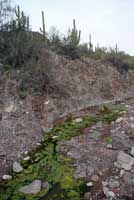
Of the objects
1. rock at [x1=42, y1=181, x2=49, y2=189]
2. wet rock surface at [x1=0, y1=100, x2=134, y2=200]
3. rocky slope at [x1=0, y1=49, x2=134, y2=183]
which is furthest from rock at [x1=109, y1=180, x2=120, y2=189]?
rocky slope at [x1=0, y1=49, x2=134, y2=183]

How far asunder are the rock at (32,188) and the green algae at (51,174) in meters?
0.07

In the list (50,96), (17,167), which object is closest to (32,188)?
(17,167)

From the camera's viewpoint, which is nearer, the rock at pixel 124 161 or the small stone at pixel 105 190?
the small stone at pixel 105 190

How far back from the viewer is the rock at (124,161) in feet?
18.7

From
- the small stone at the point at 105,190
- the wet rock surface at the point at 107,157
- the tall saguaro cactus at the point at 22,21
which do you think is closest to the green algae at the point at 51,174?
the wet rock surface at the point at 107,157

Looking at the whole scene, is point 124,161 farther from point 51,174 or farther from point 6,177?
point 6,177

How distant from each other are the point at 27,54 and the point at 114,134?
4035mm

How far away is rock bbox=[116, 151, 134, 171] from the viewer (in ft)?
18.7

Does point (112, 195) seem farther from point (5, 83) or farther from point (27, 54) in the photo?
point (27, 54)

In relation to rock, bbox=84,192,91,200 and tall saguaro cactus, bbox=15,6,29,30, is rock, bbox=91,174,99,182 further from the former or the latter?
tall saguaro cactus, bbox=15,6,29,30

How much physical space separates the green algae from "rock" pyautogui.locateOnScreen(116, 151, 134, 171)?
0.76m

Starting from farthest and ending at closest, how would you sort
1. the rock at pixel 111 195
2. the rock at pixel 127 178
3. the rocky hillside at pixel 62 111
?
the rocky hillside at pixel 62 111 < the rock at pixel 127 178 < the rock at pixel 111 195

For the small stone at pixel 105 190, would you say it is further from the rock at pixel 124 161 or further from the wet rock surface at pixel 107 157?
the rock at pixel 124 161

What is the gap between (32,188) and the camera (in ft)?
17.7
